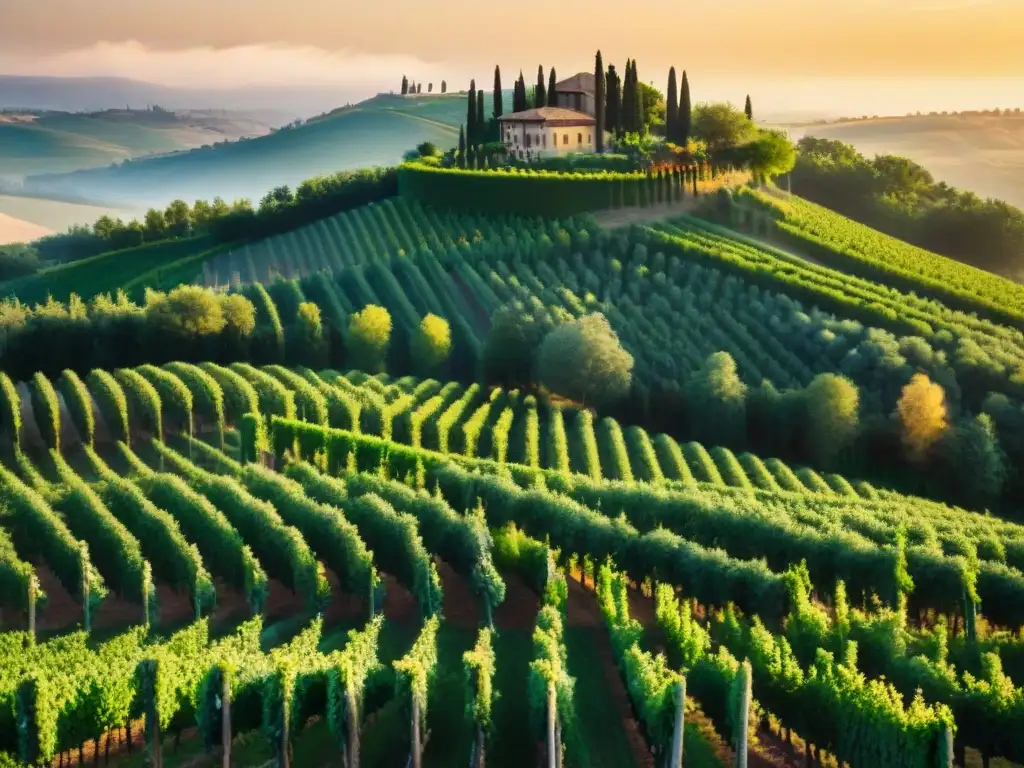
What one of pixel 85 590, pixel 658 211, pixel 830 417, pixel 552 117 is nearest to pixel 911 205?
pixel 658 211

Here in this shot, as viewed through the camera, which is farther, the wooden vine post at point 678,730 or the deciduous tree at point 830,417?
the deciduous tree at point 830,417

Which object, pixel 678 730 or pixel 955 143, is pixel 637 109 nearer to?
pixel 955 143

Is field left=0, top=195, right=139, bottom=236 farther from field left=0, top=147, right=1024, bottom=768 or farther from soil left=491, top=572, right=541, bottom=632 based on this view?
soil left=491, top=572, right=541, bottom=632

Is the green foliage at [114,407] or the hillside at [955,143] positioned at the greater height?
the hillside at [955,143]

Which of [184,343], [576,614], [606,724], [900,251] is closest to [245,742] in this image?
[606,724]

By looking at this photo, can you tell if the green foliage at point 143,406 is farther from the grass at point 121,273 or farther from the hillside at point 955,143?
the hillside at point 955,143

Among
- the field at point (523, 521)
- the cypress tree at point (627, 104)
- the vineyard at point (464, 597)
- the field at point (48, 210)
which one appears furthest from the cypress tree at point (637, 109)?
the field at point (48, 210)

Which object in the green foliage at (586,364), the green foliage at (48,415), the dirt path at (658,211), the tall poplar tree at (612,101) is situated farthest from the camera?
the tall poplar tree at (612,101)

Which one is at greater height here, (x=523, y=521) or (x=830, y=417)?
(x=523, y=521)
